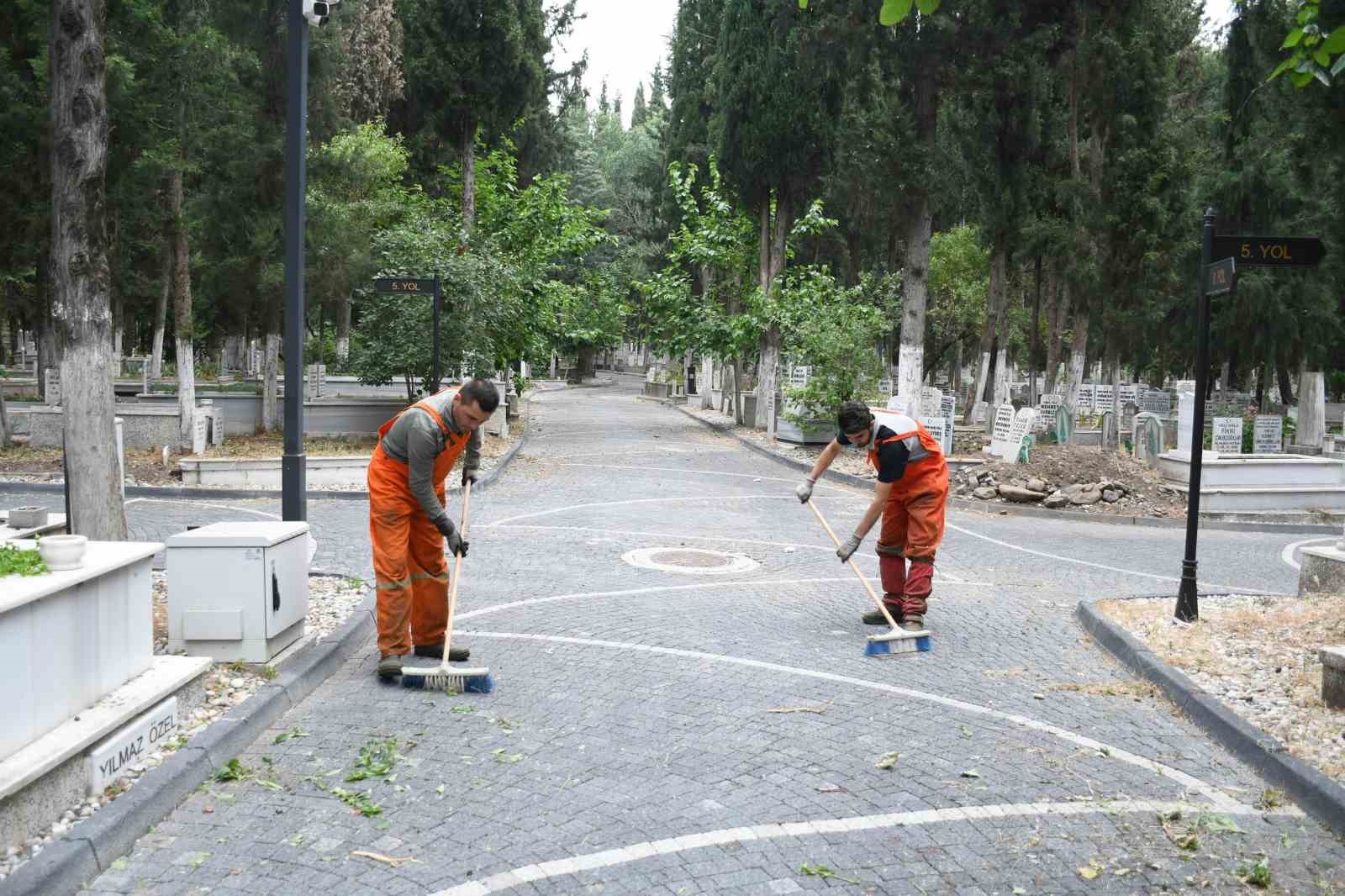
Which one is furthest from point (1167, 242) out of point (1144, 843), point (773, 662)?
point (1144, 843)

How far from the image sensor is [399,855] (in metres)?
4.04

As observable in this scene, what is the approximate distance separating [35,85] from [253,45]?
3.01m

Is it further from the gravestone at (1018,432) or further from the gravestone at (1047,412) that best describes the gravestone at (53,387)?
the gravestone at (1047,412)

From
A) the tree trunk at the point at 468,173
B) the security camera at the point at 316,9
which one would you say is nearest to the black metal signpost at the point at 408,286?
the security camera at the point at 316,9

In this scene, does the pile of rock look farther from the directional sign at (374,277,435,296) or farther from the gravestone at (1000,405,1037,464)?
the directional sign at (374,277,435,296)

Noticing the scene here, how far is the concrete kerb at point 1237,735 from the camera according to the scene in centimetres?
468

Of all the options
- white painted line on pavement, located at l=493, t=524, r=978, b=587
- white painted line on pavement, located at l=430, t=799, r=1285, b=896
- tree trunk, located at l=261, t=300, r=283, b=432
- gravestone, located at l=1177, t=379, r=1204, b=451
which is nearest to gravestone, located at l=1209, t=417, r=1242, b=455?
gravestone, located at l=1177, t=379, r=1204, b=451

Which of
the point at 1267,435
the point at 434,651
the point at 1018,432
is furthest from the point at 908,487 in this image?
the point at 1267,435

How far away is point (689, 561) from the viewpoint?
10.5m

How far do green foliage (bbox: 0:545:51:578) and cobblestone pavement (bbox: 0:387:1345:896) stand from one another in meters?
1.16

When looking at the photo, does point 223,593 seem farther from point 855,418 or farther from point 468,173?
point 468,173

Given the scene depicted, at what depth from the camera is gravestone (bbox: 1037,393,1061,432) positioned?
26109mm

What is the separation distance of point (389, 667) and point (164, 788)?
1.86 metres

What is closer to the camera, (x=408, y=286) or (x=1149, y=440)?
(x=408, y=286)
